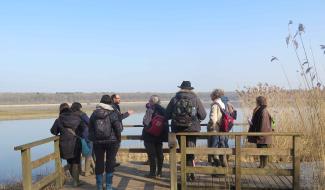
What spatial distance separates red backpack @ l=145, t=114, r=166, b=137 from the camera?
27.1ft

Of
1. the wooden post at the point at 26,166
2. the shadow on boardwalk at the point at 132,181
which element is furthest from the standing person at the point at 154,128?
the wooden post at the point at 26,166

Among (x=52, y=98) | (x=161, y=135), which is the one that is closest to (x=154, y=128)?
(x=161, y=135)

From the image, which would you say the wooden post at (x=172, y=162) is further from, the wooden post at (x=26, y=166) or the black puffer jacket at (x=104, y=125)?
the wooden post at (x=26, y=166)

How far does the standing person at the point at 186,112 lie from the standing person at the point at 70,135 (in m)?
1.72

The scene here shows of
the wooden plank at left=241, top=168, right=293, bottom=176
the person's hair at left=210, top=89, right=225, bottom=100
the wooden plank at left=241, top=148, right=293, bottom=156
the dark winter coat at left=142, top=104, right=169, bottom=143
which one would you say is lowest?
the wooden plank at left=241, top=168, right=293, bottom=176

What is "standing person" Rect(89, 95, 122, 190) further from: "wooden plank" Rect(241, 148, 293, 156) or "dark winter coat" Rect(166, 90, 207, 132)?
"wooden plank" Rect(241, 148, 293, 156)

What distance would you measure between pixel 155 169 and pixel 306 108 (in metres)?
3.04

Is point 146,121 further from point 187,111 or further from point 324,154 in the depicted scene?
point 324,154

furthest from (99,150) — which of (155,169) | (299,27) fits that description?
(299,27)

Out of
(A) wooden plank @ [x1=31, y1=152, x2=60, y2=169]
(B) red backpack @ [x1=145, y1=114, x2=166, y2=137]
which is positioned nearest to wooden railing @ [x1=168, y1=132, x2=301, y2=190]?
(B) red backpack @ [x1=145, y1=114, x2=166, y2=137]

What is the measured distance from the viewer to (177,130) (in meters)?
7.79

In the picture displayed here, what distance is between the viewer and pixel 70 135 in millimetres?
8172

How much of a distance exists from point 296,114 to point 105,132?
19.1 ft

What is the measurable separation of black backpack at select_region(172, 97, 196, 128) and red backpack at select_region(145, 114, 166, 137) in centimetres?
64
